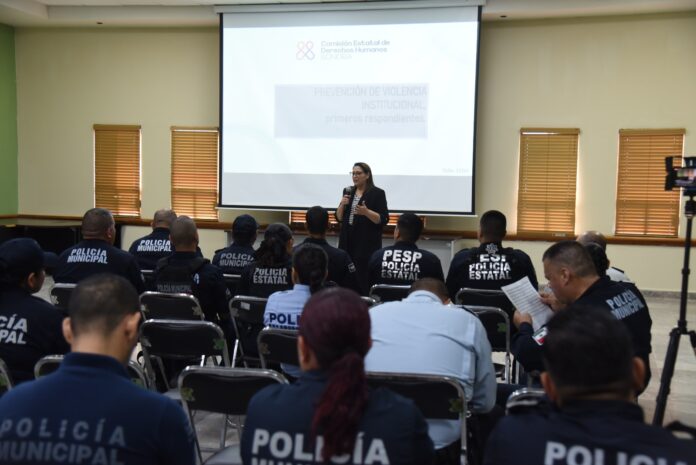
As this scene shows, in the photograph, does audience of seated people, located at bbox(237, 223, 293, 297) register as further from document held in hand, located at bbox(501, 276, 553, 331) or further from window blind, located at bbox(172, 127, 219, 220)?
window blind, located at bbox(172, 127, 219, 220)

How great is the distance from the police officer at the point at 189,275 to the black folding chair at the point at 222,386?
5.09 feet

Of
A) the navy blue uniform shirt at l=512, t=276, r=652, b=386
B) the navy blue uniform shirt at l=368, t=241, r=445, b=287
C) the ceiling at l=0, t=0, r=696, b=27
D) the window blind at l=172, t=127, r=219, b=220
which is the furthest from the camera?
the window blind at l=172, t=127, r=219, b=220

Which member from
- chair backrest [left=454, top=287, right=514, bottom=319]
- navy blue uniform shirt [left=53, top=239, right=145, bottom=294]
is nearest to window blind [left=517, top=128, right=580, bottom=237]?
chair backrest [left=454, top=287, right=514, bottom=319]

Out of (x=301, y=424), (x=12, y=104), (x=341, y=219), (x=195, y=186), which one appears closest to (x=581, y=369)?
(x=301, y=424)

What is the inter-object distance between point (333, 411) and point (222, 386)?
3.71 feet

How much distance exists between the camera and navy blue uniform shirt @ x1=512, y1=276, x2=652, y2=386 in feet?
9.57

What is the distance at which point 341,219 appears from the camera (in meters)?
6.59

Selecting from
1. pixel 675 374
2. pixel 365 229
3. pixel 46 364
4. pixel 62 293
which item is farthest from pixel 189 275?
pixel 675 374

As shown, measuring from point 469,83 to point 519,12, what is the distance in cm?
104

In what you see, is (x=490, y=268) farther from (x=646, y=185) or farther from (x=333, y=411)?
(x=646, y=185)

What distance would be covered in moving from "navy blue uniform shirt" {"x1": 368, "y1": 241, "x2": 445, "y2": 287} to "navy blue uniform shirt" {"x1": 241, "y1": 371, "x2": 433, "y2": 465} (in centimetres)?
304

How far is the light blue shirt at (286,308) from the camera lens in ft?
11.0

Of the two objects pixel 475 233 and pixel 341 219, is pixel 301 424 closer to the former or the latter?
pixel 341 219

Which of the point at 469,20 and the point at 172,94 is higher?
the point at 469,20
